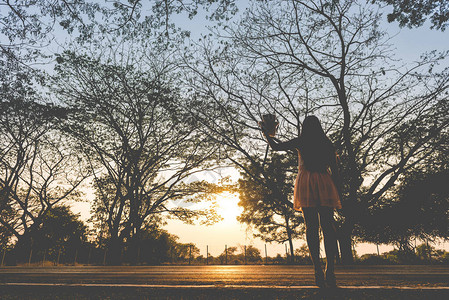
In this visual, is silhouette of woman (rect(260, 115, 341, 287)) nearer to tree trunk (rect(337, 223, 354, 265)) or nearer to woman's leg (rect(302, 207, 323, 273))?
woman's leg (rect(302, 207, 323, 273))

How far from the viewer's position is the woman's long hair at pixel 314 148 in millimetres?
2992

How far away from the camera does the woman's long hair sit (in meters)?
2.99

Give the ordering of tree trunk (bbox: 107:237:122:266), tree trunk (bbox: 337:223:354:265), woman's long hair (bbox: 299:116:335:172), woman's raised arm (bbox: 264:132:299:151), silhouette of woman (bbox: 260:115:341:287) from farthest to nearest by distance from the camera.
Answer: tree trunk (bbox: 107:237:122:266) < tree trunk (bbox: 337:223:354:265) < woman's raised arm (bbox: 264:132:299:151) < woman's long hair (bbox: 299:116:335:172) < silhouette of woman (bbox: 260:115:341:287)

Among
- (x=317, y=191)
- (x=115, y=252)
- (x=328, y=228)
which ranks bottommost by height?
(x=115, y=252)

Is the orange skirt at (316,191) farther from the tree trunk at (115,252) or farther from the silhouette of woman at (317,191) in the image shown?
the tree trunk at (115,252)

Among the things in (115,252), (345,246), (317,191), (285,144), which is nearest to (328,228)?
(317,191)

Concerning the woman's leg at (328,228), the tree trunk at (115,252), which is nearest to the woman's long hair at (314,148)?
the woman's leg at (328,228)

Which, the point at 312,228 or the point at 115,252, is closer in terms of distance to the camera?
the point at 312,228

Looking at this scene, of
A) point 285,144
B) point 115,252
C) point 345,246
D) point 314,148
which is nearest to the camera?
point 314,148

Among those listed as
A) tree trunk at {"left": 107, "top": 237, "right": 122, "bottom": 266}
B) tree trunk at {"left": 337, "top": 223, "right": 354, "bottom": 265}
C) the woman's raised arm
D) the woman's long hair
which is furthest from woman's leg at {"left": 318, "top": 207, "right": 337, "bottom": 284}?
tree trunk at {"left": 107, "top": 237, "right": 122, "bottom": 266}

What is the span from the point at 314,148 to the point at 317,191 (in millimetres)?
487

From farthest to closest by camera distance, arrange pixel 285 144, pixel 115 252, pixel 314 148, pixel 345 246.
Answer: pixel 115 252 < pixel 345 246 < pixel 285 144 < pixel 314 148

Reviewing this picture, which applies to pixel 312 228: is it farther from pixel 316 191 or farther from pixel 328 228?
pixel 316 191

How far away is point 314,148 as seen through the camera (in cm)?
299
